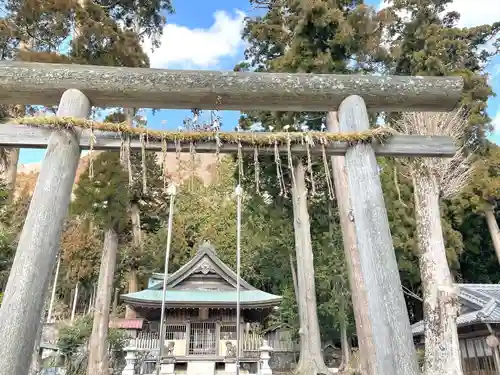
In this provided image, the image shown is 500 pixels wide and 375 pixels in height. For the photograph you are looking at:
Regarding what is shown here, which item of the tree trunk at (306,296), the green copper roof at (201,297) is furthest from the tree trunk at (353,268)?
the green copper roof at (201,297)

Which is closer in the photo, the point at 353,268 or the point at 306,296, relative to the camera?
the point at 353,268

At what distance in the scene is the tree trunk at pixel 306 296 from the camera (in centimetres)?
1091

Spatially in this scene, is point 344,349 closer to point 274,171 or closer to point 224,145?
point 274,171

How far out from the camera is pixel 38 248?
2.52 m

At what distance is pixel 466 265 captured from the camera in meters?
20.3

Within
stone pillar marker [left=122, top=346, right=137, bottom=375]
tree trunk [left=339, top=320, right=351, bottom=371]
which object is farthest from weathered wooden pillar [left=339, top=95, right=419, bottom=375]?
tree trunk [left=339, top=320, right=351, bottom=371]

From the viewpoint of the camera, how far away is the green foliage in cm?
1036

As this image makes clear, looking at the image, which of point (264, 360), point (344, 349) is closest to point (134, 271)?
point (264, 360)

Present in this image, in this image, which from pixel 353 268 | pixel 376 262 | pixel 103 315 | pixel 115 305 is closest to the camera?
pixel 376 262

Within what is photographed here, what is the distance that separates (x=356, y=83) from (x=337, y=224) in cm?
1435

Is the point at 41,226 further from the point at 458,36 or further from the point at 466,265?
the point at 466,265

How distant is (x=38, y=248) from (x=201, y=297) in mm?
12166

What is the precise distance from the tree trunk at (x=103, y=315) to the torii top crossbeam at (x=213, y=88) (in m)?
8.55

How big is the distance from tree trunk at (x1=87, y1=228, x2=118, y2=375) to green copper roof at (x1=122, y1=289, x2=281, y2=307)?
279cm
